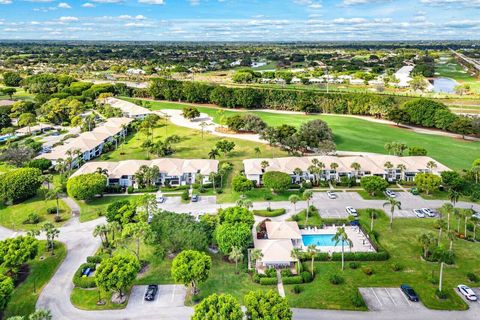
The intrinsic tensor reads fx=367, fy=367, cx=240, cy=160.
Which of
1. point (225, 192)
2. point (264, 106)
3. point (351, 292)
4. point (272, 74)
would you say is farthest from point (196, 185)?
point (272, 74)

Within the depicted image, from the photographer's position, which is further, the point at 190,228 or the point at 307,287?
the point at 190,228

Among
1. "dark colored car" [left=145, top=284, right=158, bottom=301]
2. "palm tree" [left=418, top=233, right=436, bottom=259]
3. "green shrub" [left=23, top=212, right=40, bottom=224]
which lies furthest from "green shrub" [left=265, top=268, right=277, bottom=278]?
"green shrub" [left=23, top=212, right=40, bottom=224]

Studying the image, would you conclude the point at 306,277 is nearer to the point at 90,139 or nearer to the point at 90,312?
the point at 90,312

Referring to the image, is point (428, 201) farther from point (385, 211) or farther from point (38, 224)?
point (38, 224)

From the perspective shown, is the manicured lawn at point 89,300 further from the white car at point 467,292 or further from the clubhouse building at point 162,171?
the white car at point 467,292

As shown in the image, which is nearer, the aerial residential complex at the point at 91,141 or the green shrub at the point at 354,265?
the green shrub at the point at 354,265

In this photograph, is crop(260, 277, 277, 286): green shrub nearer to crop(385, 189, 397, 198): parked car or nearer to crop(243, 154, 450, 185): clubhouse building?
crop(243, 154, 450, 185): clubhouse building

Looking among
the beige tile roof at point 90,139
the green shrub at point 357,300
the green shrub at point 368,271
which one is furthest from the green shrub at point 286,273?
the beige tile roof at point 90,139
